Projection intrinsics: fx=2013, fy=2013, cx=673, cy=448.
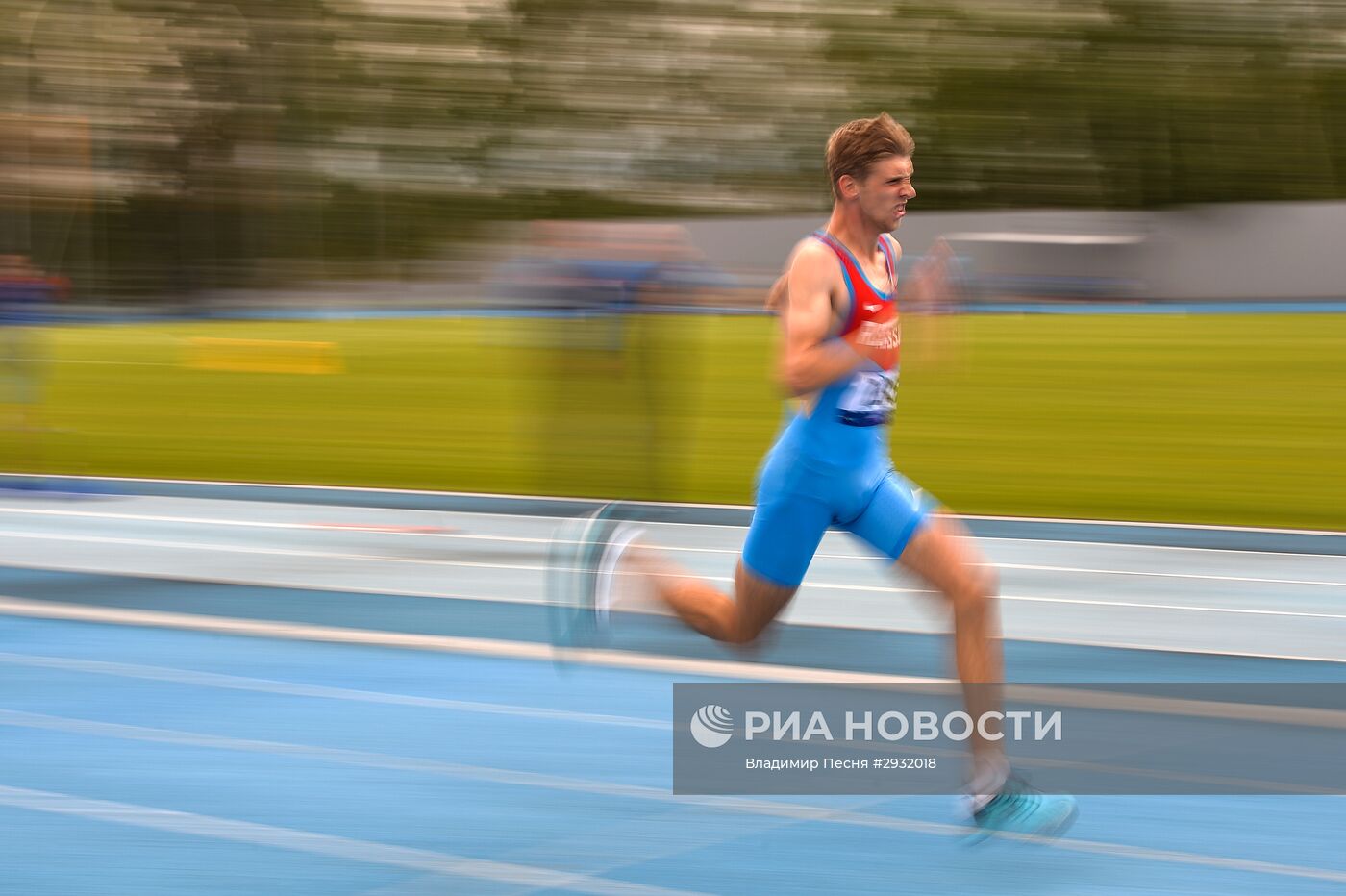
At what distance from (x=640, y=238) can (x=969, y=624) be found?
19.8 ft

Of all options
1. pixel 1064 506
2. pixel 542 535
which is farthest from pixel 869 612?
pixel 1064 506

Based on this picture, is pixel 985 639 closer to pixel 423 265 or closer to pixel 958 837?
pixel 958 837

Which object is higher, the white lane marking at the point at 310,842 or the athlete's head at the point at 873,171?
the athlete's head at the point at 873,171

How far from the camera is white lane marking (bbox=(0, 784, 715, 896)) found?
4.70m

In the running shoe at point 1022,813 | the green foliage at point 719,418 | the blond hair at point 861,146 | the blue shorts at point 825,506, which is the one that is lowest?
the green foliage at point 719,418

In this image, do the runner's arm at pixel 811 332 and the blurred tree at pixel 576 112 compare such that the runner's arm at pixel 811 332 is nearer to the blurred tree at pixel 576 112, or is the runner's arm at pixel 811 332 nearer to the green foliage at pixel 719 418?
the green foliage at pixel 719 418

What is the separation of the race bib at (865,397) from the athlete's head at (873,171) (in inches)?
14.9

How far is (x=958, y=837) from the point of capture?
505 cm

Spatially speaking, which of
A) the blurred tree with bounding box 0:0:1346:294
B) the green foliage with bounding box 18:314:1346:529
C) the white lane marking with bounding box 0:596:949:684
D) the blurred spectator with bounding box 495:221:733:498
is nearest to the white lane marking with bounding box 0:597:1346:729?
the white lane marking with bounding box 0:596:949:684

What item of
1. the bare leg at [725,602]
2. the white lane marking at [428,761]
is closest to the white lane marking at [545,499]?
the white lane marking at [428,761]

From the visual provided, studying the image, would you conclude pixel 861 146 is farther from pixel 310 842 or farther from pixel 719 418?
pixel 719 418

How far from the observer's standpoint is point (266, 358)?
35.4m

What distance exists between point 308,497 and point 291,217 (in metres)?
66.1

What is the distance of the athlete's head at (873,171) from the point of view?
5.06 meters
